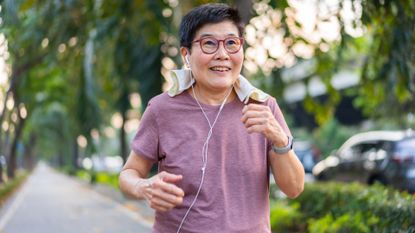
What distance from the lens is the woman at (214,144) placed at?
2.35 m

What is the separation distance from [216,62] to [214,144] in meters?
0.29

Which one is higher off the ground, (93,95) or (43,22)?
(43,22)

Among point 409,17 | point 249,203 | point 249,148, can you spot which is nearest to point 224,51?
point 249,148

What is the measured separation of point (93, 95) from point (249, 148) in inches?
302

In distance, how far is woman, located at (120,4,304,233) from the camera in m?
2.35

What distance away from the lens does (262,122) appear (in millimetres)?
2219

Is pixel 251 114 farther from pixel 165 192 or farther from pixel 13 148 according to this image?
pixel 13 148

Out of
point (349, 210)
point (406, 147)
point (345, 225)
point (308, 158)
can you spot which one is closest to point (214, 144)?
point (345, 225)

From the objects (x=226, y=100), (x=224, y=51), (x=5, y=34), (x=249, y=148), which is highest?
(x=5, y=34)

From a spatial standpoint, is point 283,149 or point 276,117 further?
point 276,117

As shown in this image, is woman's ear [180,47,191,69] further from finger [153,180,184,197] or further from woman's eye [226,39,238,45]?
finger [153,180,184,197]

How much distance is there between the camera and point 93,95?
32.4 ft

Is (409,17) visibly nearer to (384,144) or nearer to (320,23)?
(320,23)

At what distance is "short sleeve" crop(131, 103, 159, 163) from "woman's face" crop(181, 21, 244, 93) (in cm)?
21
